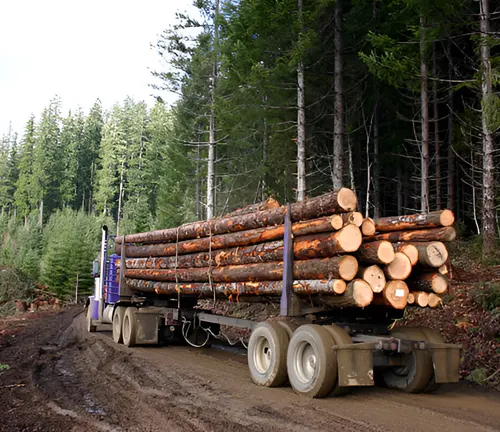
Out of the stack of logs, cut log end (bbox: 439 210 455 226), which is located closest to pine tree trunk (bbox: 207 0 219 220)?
the stack of logs

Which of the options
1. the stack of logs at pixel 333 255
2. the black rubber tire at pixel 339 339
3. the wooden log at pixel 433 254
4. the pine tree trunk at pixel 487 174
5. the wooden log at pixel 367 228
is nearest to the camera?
the black rubber tire at pixel 339 339

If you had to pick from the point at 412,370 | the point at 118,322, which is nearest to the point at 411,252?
the point at 412,370

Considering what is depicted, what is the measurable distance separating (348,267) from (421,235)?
162 centimetres

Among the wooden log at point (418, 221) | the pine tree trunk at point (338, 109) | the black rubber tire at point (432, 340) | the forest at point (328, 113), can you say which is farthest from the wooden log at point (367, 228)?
the pine tree trunk at point (338, 109)

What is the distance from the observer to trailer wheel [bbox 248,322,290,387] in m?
7.35

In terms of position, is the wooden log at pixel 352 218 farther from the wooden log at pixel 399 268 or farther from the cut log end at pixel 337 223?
the wooden log at pixel 399 268

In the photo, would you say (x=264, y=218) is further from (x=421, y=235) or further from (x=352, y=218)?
(x=421, y=235)

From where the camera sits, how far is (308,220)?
24.5 feet

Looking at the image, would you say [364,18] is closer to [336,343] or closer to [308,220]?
[308,220]

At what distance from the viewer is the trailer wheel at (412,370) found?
23.3 feet

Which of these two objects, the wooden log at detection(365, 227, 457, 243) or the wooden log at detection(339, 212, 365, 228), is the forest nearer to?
the wooden log at detection(365, 227, 457, 243)

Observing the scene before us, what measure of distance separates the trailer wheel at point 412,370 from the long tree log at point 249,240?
6.15ft

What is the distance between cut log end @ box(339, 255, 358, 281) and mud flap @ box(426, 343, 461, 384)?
159 centimetres

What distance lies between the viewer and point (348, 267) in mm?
6723
